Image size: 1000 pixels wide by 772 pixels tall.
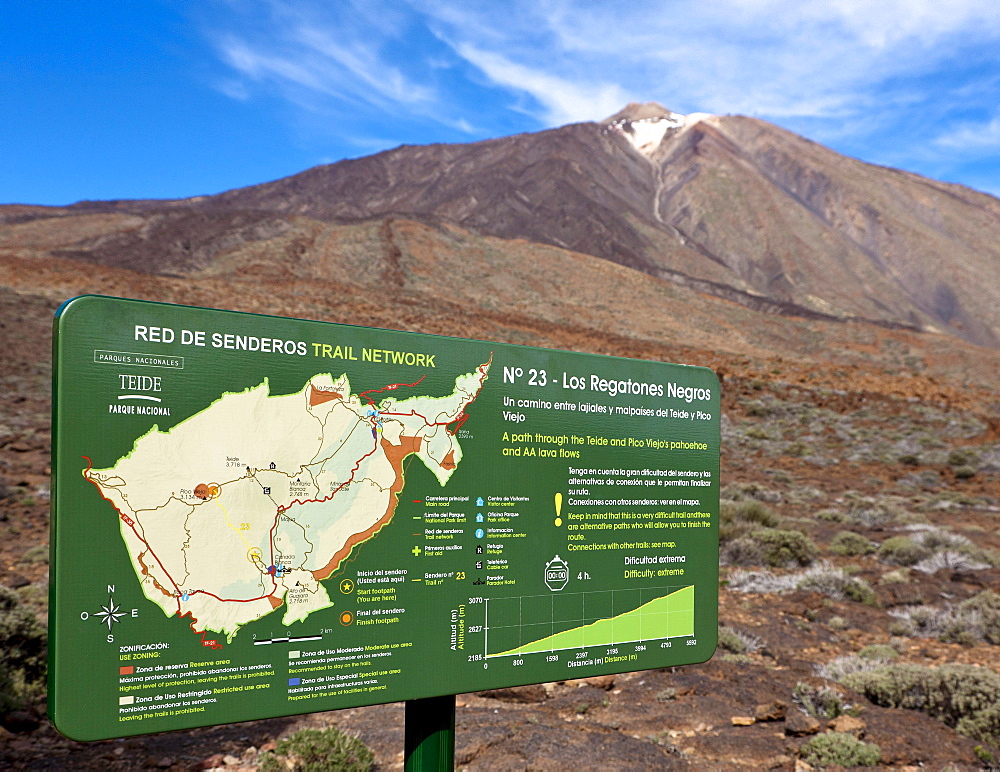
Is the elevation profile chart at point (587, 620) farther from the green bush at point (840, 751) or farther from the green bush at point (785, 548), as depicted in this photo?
the green bush at point (785, 548)

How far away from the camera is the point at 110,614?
2.31 meters

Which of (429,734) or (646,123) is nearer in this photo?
(429,734)

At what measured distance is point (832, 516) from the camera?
1495 centimetres

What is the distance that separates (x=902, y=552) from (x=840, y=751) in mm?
7540

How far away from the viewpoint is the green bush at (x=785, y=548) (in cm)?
1138

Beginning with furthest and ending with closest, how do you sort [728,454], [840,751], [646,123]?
[646,123]
[728,454]
[840,751]

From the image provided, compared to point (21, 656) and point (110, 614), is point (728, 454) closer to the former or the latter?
point (21, 656)

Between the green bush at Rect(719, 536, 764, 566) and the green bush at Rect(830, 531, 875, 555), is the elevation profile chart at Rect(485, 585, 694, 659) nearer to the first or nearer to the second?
the green bush at Rect(719, 536, 764, 566)

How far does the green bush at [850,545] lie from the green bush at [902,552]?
0.27 metres

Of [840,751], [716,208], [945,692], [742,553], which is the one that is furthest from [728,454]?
[716,208]

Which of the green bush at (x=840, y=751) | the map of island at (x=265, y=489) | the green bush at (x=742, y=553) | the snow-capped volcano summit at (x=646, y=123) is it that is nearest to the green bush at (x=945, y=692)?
the green bush at (x=840, y=751)

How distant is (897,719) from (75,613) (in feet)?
19.9

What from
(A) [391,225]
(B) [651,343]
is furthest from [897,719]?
(A) [391,225]

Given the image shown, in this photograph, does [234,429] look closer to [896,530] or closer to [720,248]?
A: [896,530]
